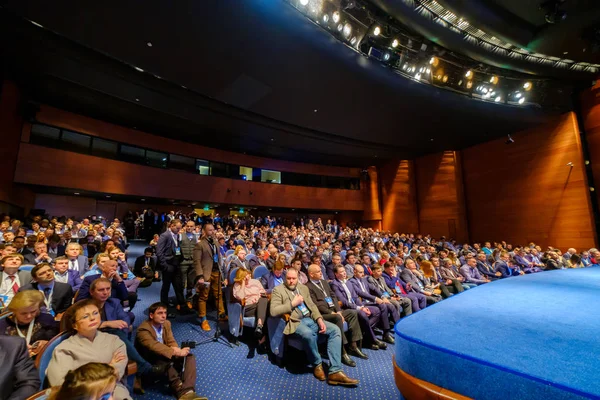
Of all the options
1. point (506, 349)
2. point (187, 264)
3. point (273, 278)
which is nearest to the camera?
point (506, 349)

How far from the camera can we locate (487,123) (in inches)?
347

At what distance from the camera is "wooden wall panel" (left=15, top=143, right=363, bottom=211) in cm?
772

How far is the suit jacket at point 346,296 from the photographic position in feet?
10.1

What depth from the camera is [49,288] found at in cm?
230

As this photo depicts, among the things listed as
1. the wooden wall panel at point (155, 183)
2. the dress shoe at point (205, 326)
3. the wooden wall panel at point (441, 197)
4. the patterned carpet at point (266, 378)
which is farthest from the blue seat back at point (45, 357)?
the wooden wall panel at point (441, 197)

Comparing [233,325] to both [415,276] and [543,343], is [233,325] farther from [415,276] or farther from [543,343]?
[415,276]

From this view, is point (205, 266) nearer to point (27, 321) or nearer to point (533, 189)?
point (27, 321)

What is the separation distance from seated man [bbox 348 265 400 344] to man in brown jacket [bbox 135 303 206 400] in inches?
81.2

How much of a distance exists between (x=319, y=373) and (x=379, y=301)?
127 centimetres

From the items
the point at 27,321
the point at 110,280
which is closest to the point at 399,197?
the point at 110,280

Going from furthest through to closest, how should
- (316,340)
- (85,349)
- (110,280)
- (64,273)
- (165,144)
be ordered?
(165,144)
(64,273)
(110,280)
(316,340)
(85,349)

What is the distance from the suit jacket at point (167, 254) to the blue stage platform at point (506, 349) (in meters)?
3.10

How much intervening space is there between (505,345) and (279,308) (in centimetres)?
175

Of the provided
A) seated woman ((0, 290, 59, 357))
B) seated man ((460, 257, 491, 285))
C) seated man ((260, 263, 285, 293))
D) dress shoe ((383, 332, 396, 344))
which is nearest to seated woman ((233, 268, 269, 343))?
seated man ((260, 263, 285, 293))
